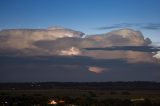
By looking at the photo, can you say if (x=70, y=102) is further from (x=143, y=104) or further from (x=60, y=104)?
(x=143, y=104)

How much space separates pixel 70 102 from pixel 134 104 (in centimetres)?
1741

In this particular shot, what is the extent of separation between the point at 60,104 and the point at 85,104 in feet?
22.4

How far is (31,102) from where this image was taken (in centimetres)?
9925

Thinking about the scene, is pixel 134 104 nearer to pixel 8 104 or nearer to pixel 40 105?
pixel 40 105

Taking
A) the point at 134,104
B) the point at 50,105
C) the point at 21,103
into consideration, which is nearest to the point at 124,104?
the point at 134,104

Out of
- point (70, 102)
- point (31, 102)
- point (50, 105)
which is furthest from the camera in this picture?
point (70, 102)

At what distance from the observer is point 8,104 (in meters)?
93.9

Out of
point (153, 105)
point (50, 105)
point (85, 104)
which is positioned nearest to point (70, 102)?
point (85, 104)

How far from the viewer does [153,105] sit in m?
95.9

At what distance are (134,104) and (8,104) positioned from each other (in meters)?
30.5

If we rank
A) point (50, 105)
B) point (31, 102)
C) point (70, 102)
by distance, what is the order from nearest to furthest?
point (50, 105)
point (31, 102)
point (70, 102)

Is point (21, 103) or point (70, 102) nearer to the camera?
point (21, 103)

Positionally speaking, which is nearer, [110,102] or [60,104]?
[60,104]

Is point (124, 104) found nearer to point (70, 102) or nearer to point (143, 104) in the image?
point (143, 104)
